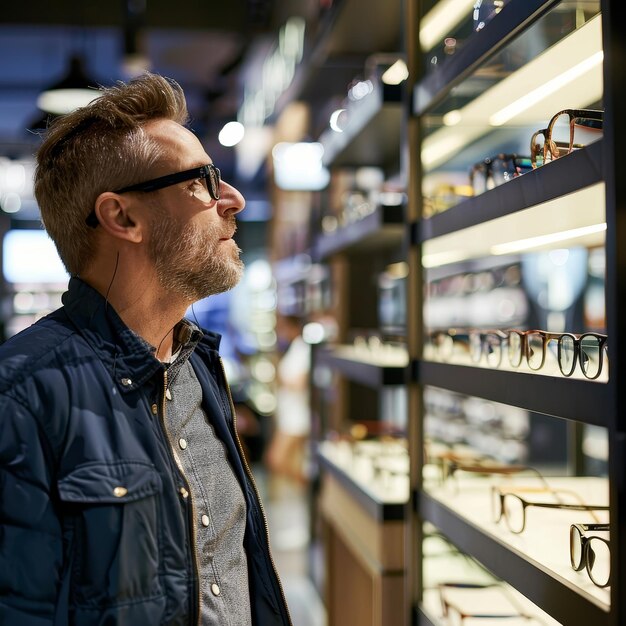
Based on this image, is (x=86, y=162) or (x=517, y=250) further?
(x=517, y=250)

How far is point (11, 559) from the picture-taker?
1367mm

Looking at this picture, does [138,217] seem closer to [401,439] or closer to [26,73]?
[401,439]

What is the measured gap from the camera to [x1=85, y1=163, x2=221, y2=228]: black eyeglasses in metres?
1.77

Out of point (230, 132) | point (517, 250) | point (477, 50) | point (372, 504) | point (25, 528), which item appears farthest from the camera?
point (230, 132)

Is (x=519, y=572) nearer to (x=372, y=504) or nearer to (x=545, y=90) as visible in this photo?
(x=545, y=90)

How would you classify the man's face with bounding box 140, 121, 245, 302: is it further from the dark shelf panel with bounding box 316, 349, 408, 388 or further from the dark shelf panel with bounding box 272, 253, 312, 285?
the dark shelf panel with bounding box 272, 253, 312, 285

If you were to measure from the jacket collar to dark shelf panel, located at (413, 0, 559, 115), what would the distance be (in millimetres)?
991

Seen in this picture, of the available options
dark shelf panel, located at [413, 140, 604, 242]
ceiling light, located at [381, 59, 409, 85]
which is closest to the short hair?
dark shelf panel, located at [413, 140, 604, 242]

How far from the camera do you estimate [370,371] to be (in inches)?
124

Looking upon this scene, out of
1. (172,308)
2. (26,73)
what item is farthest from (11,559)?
(26,73)

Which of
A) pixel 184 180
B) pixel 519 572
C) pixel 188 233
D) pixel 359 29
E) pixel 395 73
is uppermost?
pixel 359 29

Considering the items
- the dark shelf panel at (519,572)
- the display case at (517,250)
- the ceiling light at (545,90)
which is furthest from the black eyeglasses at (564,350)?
the ceiling light at (545,90)

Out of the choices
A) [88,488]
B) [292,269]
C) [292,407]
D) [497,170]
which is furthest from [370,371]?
[292,269]

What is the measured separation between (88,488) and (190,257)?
55 centimetres
